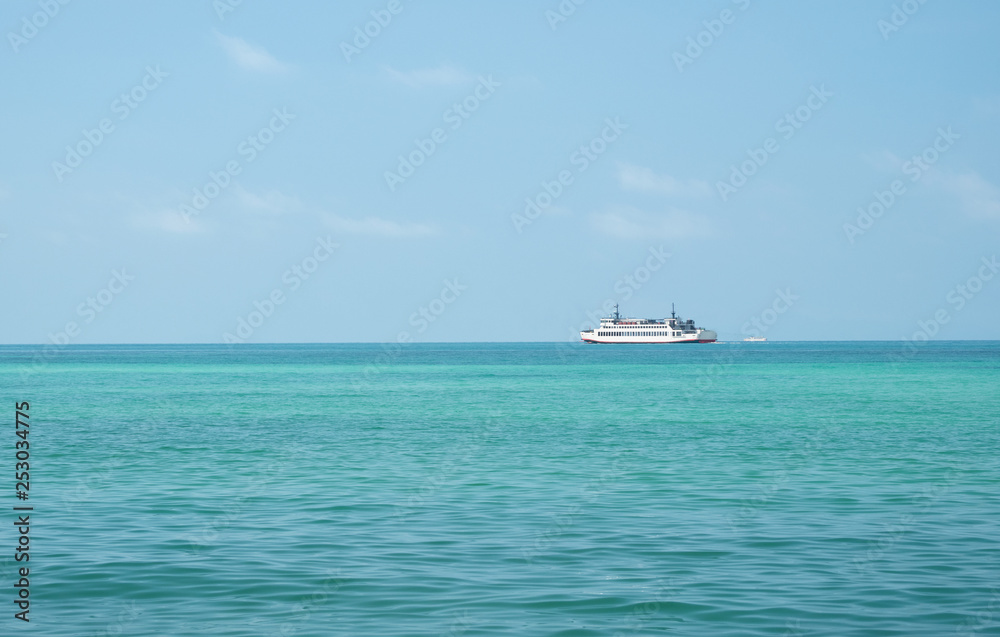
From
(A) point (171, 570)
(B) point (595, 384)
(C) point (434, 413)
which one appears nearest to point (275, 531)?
(A) point (171, 570)

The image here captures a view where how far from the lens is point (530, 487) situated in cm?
2062

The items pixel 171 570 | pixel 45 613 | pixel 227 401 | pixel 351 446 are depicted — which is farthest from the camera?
pixel 227 401

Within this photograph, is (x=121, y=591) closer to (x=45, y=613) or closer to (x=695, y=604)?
(x=45, y=613)

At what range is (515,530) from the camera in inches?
627

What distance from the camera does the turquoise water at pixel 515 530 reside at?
446 inches

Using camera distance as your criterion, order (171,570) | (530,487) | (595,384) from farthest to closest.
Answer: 1. (595,384)
2. (530,487)
3. (171,570)

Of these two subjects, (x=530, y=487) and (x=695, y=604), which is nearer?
(x=695, y=604)

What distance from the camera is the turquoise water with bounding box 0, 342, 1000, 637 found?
1134cm

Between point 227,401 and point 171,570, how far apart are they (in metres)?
40.9

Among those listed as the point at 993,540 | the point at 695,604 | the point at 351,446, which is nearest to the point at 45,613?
the point at 695,604

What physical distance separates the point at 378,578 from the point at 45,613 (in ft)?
12.4

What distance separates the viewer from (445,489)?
20.3 m

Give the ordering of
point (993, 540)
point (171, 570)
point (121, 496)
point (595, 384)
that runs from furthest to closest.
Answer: point (595, 384) < point (121, 496) < point (993, 540) < point (171, 570)

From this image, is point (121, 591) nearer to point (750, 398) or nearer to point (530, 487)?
point (530, 487)
